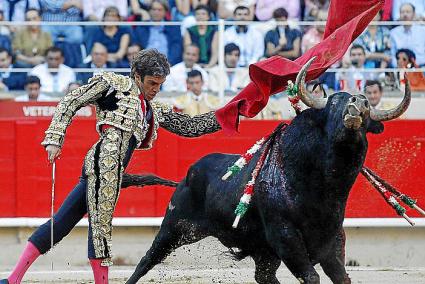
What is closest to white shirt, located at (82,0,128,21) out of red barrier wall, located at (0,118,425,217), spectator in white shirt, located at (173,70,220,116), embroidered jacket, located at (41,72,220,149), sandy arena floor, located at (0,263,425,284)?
spectator in white shirt, located at (173,70,220,116)

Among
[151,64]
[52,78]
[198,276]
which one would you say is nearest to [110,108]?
[151,64]

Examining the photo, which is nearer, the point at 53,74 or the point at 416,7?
the point at 53,74

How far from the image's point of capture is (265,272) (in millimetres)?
5305

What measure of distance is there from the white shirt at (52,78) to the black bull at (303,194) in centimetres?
349

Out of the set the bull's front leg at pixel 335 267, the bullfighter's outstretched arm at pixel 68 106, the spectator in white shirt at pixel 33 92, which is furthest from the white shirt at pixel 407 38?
the bullfighter's outstretched arm at pixel 68 106

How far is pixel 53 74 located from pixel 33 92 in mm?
301

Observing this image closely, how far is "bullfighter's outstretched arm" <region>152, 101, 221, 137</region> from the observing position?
527cm

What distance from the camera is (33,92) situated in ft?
27.6

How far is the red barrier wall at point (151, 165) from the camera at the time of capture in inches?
299

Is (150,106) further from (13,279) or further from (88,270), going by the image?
(88,270)

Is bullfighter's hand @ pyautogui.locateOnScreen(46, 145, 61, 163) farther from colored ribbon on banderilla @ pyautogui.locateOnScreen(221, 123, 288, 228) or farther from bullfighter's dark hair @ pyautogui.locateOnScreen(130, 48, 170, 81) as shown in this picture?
colored ribbon on banderilla @ pyautogui.locateOnScreen(221, 123, 288, 228)

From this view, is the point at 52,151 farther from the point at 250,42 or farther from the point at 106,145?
the point at 250,42

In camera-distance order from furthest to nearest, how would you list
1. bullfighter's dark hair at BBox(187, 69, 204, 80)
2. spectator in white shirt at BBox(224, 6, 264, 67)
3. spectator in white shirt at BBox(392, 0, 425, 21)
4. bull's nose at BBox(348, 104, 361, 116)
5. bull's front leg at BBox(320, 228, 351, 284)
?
Result: 1. spectator in white shirt at BBox(392, 0, 425, 21)
2. spectator in white shirt at BBox(224, 6, 264, 67)
3. bullfighter's dark hair at BBox(187, 69, 204, 80)
4. bull's front leg at BBox(320, 228, 351, 284)
5. bull's nose at BBox(348, 104, 361, 116)

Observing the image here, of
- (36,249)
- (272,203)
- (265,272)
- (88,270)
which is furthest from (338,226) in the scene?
(88,270)
